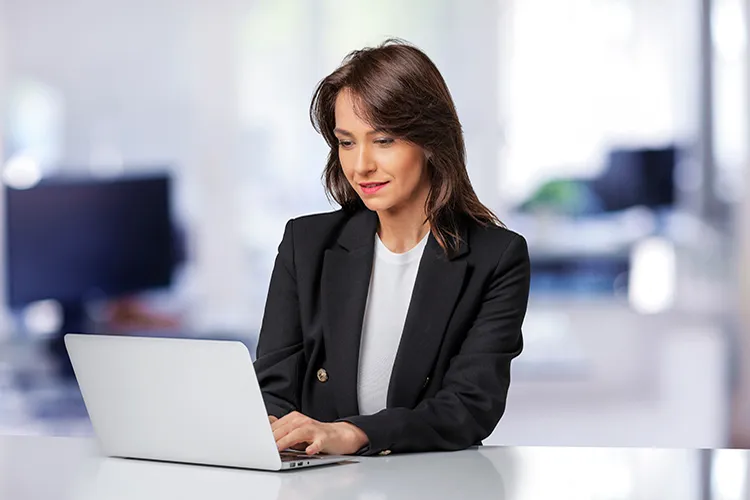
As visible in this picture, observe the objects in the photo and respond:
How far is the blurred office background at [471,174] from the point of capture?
5.61 m

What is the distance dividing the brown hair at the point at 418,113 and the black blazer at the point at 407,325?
53 mm

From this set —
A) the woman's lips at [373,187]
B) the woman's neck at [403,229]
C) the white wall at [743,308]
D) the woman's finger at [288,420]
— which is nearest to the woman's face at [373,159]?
the woman's lips at [373,187]

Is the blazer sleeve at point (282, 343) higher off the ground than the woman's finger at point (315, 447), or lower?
higher

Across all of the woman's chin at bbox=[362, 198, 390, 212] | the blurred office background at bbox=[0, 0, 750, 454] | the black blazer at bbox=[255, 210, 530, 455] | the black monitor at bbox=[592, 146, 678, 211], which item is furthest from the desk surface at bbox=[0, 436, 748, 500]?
the black monitor at bbox=[592, 146, 678, 211]

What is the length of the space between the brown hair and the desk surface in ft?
1.72

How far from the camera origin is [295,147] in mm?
5797

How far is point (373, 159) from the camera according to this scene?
2.12 metres

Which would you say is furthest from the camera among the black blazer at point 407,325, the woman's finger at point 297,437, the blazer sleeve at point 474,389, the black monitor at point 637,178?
the black monitor at point 637,178

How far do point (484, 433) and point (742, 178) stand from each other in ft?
13.1

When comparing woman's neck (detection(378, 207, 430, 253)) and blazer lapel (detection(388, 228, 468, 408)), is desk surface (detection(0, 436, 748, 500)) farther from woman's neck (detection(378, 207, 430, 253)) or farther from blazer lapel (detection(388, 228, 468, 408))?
woman's neck (detection(378, 207, 430, 253))

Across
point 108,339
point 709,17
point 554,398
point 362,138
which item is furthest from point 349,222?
point 709,17

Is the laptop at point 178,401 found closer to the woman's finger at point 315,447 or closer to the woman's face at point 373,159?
the woman's finger at point 315,447

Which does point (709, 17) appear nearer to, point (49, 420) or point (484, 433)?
point (49, 420)

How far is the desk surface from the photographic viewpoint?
1.52 meters
